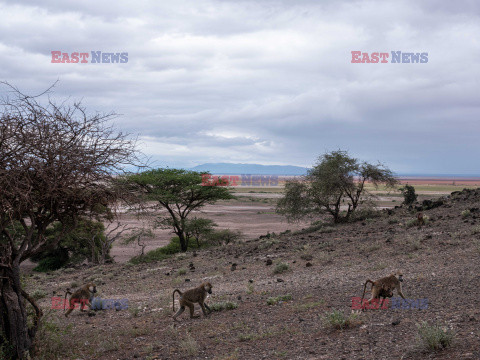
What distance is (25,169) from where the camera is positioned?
656 cm

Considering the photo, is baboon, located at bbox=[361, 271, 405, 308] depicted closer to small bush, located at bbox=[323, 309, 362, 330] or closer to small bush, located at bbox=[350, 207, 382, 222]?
small bush, located at bbox=[323, 309, 362, 330]

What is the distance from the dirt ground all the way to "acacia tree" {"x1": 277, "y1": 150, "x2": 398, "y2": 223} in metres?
9.58

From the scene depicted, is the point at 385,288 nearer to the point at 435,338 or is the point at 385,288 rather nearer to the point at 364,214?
the point at 435,338

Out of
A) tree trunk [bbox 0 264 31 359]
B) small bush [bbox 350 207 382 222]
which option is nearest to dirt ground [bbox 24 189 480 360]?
tree trunk [bbox 0 264 31 359]

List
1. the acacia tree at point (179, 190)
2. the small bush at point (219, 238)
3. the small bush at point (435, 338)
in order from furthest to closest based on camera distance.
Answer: the small bush at point (219, 238)
the acacia tree at point (179, 190)
the small bush at point (435, 338)

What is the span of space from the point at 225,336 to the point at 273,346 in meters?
1.31

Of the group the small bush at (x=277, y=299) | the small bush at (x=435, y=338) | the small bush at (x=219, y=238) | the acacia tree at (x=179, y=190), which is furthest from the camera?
the small bush at (x=219, y=238)

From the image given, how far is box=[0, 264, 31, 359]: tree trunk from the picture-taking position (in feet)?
24.7

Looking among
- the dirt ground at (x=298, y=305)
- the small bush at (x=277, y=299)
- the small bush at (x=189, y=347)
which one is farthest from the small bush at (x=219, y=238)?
the small bush at (x=189, y=347)

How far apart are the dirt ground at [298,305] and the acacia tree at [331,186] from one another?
9581mm

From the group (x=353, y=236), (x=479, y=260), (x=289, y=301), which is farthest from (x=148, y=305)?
(x=353, y=236)

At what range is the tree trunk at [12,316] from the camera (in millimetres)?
7531

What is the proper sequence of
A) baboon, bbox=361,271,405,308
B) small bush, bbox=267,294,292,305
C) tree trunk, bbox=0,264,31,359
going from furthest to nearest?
small bush, bbox=267,294,292,305
baboon, bbox=361,271,405,308
tree trunk, bbox=0,264,31,359

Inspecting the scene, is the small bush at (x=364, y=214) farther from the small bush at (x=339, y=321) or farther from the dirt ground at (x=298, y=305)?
the small bush at (x=339, y=321)
